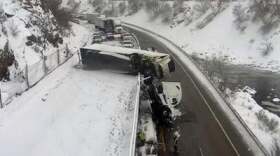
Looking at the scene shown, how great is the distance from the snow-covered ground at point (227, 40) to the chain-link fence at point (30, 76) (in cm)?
1601

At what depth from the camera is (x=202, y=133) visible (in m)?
21.7

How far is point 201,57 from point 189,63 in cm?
523

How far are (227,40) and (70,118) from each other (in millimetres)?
26428

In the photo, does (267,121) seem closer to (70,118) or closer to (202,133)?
(202,133)

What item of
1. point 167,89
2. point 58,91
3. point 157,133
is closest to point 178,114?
point 167,89

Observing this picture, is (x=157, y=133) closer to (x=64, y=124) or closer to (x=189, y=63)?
(x=64, y=124)

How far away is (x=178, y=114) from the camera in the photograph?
24.5 metres

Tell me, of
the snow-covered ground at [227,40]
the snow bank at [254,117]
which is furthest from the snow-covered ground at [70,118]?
the snow-covered ground at [227,40]

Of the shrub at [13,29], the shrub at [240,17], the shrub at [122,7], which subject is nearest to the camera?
the shrub at [13,29]

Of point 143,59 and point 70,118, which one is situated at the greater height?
point 143,59

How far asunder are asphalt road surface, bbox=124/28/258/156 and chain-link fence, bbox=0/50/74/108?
10026mm

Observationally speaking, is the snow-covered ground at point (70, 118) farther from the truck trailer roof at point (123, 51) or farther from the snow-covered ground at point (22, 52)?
the truck trailer roof at point (123, 51)

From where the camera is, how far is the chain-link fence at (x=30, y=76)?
25169 millimetres

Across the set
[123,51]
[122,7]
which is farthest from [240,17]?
[122,7]
